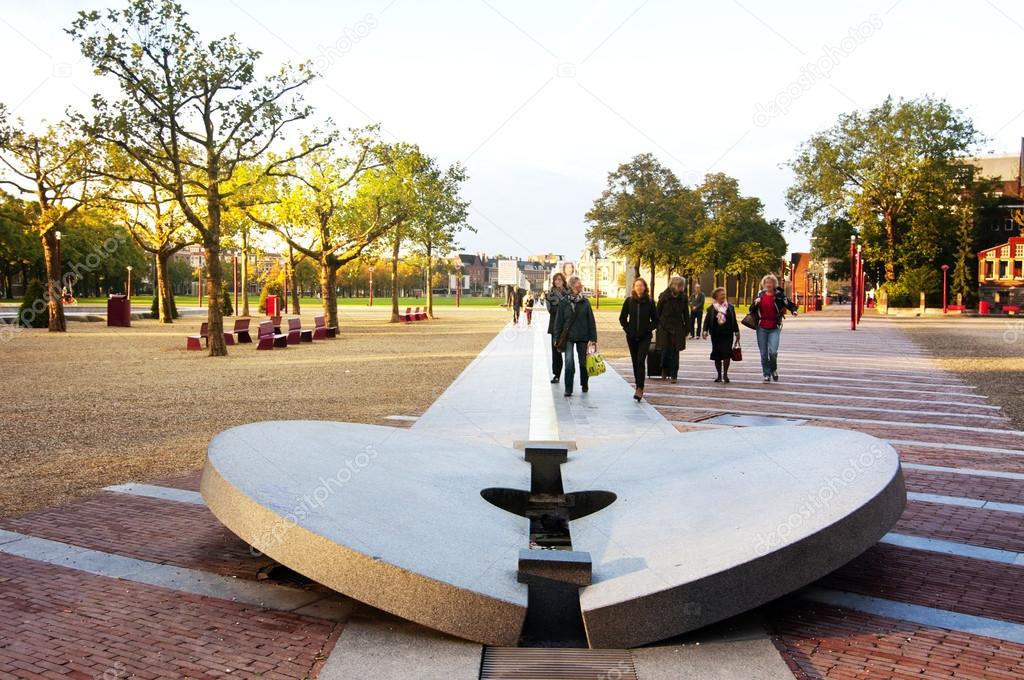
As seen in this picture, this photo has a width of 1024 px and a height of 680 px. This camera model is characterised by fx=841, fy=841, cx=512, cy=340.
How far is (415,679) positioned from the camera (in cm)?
379

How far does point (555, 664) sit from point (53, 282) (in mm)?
33895

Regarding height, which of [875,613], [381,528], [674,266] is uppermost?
[674,266]

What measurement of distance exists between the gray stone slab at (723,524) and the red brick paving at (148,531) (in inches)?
91.9

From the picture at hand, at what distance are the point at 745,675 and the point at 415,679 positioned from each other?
59.4 inches

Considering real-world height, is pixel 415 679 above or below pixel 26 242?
below

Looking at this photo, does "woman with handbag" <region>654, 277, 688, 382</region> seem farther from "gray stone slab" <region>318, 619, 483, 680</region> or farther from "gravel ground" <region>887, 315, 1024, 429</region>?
"gray stone slab" <region>318, 619, 483, 680</region>

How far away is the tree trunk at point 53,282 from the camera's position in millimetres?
32000

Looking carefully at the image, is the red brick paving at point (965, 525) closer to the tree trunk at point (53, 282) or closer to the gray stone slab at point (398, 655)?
the gray stone slab at point (398, 655)

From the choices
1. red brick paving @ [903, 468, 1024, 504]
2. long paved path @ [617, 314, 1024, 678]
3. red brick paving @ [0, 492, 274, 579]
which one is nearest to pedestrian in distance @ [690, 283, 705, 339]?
long paved path @ [617, 314, 1024, 678]

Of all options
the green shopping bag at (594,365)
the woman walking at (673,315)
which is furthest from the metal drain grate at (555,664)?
the woman walking at (673,315)

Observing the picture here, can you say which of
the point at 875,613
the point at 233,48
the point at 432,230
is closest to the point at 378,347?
the point at 233,48

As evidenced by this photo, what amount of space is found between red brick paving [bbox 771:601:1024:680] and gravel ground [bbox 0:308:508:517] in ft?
19.3

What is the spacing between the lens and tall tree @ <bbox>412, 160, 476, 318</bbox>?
3484 centimetres

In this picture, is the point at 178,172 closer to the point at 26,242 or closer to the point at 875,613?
the point at 875,613
